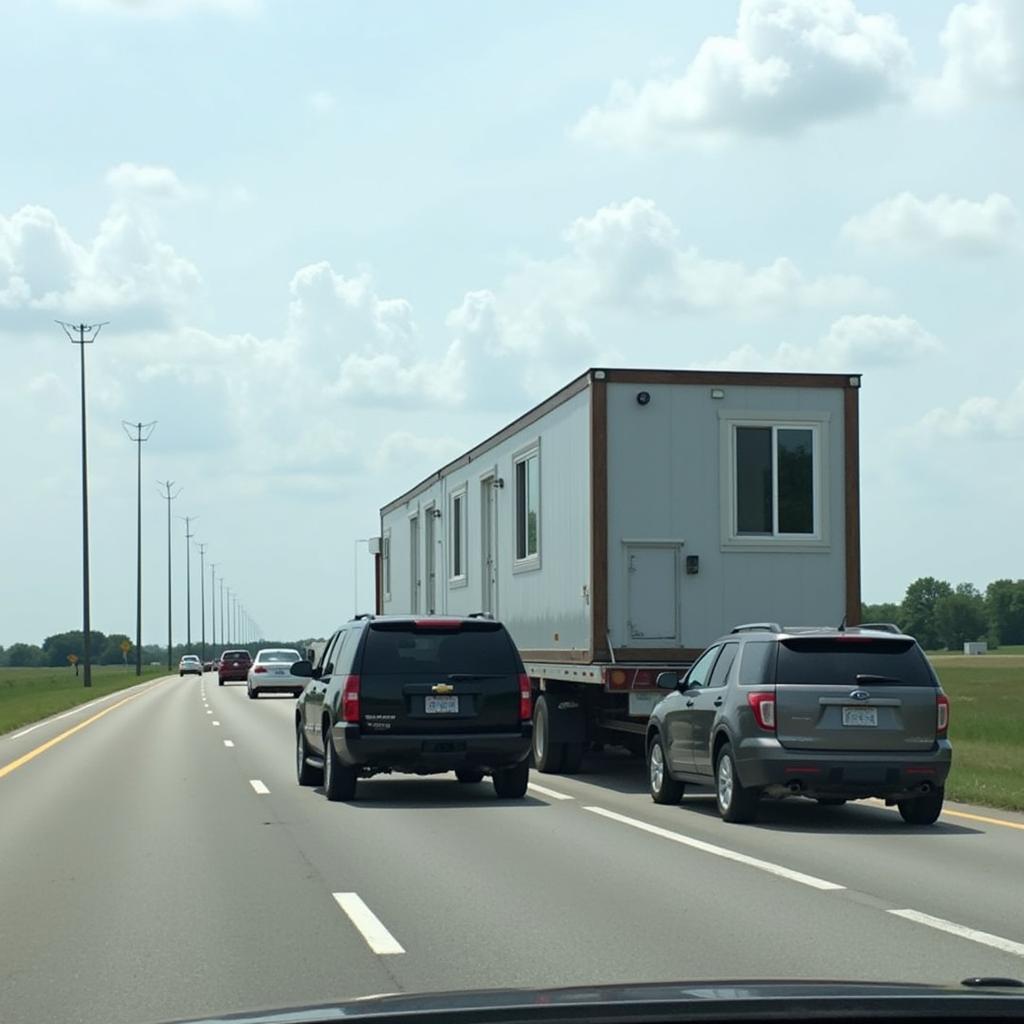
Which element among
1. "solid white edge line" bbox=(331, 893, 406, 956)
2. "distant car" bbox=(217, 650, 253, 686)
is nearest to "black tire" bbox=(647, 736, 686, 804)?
"solid white edge line" bbox=(331, 893, 406, 956)

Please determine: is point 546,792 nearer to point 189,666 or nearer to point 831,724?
point 831,724

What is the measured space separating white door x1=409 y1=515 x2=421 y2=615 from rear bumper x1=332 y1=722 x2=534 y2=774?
48.1ft

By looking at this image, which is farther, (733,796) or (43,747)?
(43,747)

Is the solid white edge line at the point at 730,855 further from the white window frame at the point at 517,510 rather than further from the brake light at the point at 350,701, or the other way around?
the white window frame at the point at 517,510

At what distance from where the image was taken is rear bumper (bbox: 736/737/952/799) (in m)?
14.7

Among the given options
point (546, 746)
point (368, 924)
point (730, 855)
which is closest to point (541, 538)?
point (546, 746)

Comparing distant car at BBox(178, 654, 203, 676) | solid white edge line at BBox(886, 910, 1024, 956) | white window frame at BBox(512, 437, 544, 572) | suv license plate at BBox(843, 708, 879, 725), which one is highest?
white window frame at BBox(512, 437, 544, 572)

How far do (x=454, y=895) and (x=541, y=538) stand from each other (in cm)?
1114

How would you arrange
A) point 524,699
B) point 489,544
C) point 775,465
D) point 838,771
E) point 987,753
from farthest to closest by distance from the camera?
point 489,544
point 987,753
point 775,465
point 524,699
point 838,771

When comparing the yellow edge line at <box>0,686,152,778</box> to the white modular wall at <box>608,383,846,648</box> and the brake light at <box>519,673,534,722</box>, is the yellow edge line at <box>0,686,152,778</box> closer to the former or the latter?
the brake light at <box>519,673,534,722</box>

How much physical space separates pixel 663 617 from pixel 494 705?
2.82m

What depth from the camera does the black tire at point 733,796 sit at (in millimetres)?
14969

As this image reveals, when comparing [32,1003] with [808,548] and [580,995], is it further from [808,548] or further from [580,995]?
[808,548]

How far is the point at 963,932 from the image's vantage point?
928 cm
